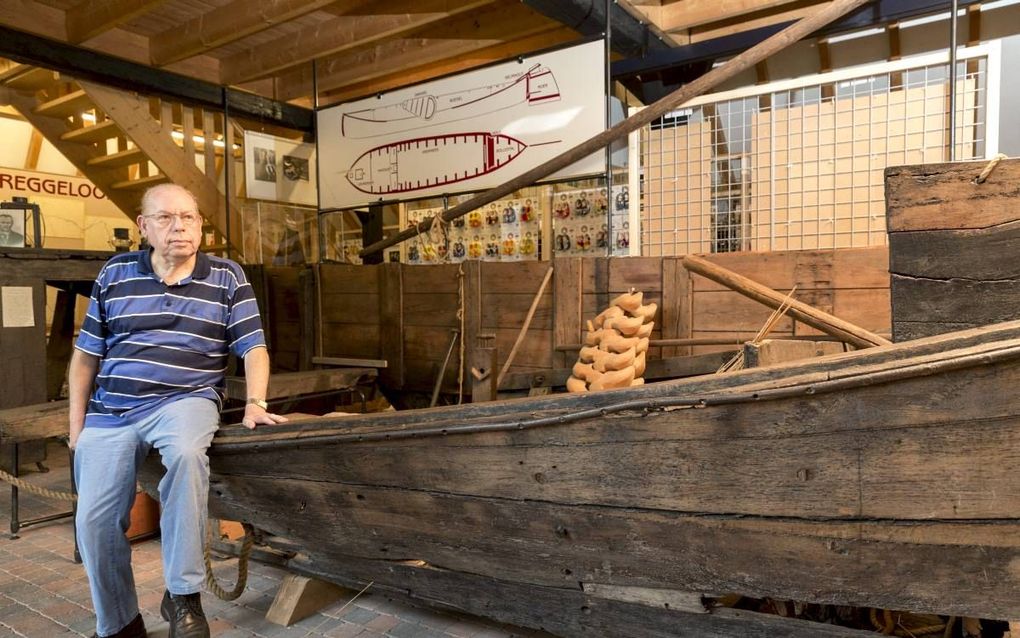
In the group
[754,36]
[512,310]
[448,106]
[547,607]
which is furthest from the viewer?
[448,106]

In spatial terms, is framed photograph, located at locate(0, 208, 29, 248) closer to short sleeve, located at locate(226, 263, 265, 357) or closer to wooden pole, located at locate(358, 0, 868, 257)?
short sleeve, located at locate(226, 263, 265, 357)

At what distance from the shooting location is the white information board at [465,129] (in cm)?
457

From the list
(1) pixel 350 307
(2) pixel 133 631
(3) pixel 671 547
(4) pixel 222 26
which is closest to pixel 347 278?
(1) pixel 350 307

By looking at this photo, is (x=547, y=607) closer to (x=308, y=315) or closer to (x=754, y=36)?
(x=308, y=315)

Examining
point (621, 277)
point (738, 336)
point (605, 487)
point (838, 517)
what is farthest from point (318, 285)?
point (838, 517)

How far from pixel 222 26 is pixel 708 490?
5.05 m

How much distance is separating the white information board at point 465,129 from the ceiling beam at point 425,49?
0.56 meters

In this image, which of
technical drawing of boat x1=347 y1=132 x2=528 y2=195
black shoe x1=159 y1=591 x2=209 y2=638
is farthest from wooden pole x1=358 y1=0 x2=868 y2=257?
black shoe x1=159 y1=591 x2=209 y2=638

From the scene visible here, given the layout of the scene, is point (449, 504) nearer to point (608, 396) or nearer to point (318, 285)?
point (608, 396)

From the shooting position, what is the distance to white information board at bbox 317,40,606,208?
4.57 m

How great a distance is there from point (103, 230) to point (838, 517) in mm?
8483

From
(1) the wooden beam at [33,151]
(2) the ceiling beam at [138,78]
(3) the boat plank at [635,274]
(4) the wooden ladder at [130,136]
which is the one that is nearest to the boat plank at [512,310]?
(3) the boat plank at [635,274]

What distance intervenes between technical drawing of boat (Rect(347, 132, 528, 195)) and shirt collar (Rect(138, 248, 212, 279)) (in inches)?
109

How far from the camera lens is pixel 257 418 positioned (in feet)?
8.18
